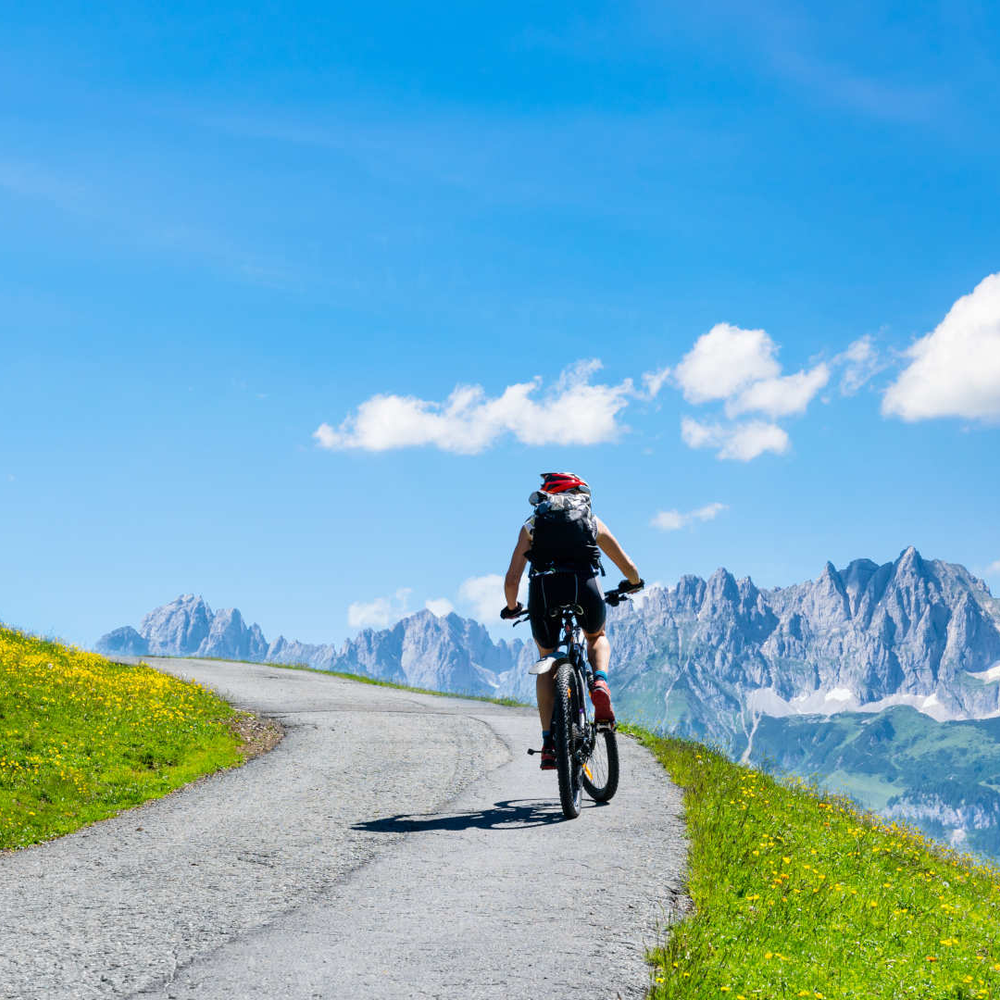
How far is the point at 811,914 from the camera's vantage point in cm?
650

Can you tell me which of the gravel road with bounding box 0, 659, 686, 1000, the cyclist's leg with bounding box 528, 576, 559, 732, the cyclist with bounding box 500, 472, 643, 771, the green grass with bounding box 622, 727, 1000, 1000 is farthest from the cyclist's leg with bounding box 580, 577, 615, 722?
the green grass with bounding box 622, 727, 1000, 1000

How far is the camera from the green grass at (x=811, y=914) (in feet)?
16.9

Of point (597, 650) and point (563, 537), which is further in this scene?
point (597, 650)

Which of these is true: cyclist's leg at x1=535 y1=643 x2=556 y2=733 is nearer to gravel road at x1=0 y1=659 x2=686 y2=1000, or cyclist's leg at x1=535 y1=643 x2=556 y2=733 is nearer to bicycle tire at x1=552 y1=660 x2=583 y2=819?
bicycle tire at x1=552 y1=660 x2=583 y2=819

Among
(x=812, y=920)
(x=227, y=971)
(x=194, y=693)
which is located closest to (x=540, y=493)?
(x=812, y=920)

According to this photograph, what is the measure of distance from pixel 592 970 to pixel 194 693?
1429 cm

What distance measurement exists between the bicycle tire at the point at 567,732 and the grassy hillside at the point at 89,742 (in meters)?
5.04

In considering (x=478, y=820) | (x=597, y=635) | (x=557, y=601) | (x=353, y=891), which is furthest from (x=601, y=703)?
(x=353, y=891)

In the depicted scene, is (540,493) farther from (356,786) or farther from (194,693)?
(194,693)

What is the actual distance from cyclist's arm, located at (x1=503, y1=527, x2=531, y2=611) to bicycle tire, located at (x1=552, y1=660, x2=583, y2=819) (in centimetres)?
89

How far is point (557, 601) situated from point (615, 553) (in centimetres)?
92

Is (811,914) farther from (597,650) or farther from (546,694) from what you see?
(597,650)

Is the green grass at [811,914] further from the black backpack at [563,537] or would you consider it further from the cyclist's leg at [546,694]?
the black backpack at [563,537]

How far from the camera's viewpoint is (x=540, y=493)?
8.37 metres
